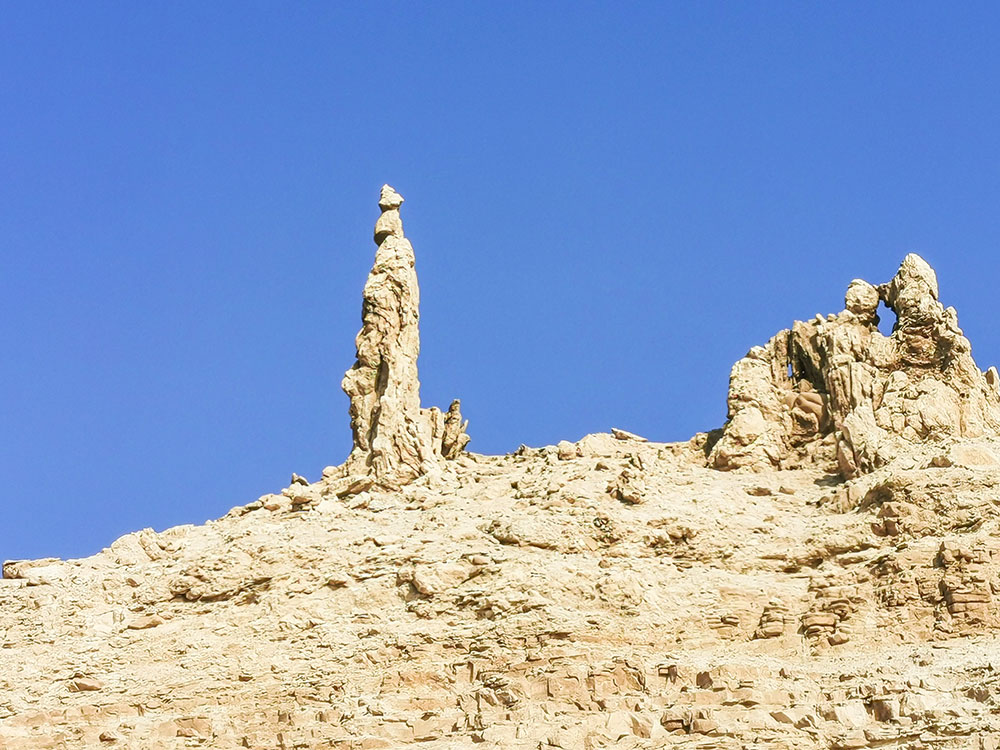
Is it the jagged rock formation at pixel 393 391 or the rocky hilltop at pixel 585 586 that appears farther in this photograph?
the jagged rock formation at pixel 393 391

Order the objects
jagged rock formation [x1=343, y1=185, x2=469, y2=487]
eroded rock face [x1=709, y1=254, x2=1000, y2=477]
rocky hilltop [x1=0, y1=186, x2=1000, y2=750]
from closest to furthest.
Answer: rocky hilltop [x1=0, y1=186, x2=1000, y2=750], eroded rock face [x1=709, y1=254, x2=1000, y2=477], jagged rock formation [x1=343, y1=185, x2=469, y2=487]

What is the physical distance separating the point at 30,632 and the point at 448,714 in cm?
1127

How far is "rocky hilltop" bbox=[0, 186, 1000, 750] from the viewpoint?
46500 mm

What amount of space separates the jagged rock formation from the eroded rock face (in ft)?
22.9

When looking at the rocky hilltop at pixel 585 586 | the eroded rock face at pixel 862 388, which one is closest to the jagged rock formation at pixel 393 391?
the rocky hilltop at pixel 585 586

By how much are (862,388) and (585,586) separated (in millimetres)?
9585

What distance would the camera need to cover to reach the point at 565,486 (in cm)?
5409

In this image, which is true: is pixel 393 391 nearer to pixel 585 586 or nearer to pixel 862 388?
pixel 585 586

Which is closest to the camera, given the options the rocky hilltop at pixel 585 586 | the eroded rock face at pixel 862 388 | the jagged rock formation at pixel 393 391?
the rocky hilltop at pixel 585 586

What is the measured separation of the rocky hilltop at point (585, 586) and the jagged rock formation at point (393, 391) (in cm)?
7

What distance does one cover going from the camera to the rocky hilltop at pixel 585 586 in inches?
1831

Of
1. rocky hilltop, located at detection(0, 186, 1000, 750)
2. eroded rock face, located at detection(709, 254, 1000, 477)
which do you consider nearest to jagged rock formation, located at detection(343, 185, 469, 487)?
rocky hilltop, located at detection(0, 186, 1000, 750)

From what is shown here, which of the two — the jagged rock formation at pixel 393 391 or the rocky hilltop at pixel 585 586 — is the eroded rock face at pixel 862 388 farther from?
the jagged rock formation at pixel 393 391

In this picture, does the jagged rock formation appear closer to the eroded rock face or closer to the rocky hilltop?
the rocky hilltop
